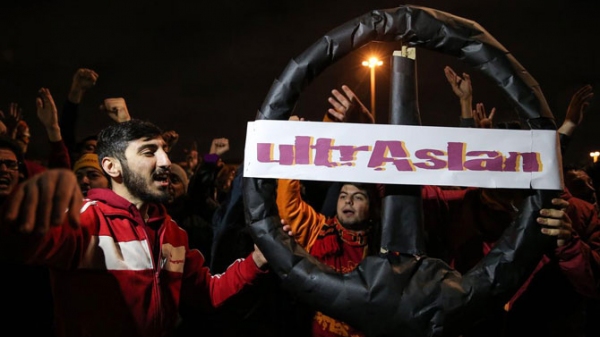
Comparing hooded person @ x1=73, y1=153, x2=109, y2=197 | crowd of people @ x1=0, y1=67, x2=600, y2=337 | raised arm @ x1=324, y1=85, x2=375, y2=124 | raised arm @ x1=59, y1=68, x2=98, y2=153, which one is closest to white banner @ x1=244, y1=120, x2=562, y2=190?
crowd of people @ x1=0, y1=67, x2=600, y2=337

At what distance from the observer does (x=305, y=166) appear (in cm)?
202

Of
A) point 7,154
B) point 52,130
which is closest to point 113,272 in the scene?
point 7,154

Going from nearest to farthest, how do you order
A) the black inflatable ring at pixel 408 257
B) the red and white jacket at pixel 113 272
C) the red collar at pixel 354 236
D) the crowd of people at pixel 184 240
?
the black inflatable ring at pixel 408 257 → the crowd of people at pixel 184 240 → the red and white jacket at pixel 113 272 → the red collar at pixel 354 236

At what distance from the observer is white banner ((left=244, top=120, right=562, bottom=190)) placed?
2.02m

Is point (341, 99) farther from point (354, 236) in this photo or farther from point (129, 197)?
point (129, 197)

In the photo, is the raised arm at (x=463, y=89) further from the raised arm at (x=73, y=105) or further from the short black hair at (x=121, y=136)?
the raised arm at (x=73, y=105)

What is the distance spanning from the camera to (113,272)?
2326 millimetres

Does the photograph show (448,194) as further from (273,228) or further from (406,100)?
(273,228)

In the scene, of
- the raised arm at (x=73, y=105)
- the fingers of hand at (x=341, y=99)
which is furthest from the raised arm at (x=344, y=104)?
the raised arm at (x=73, y=105)

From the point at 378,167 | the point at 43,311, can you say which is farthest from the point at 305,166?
the point at 43,311

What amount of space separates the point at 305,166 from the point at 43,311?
2162 mm

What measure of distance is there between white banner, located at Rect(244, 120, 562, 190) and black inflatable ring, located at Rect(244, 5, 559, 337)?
0.34ft

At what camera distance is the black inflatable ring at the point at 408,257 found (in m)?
1.96

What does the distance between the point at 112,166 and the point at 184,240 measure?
0.55 m
